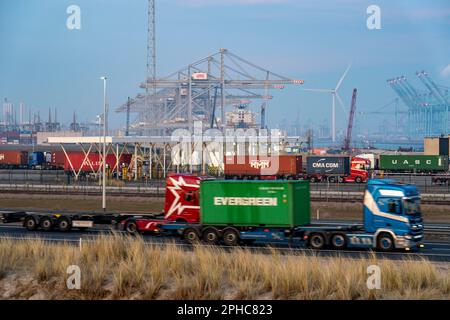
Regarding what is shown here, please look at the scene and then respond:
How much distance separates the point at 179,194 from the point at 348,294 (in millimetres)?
16242

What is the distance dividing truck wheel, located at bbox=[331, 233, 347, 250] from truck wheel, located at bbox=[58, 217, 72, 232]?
516 inches

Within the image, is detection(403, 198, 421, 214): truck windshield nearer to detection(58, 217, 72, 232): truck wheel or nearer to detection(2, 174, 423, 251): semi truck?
detection(2, 174, 423, 251): semi truck

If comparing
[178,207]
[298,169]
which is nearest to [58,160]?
[298,169]

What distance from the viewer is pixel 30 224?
3612 cm

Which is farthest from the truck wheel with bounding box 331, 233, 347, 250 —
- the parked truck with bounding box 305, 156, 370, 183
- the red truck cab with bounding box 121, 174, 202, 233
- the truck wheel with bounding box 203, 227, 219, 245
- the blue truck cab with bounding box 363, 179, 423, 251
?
the parked truck with bounding box 305, 156, 370, 183

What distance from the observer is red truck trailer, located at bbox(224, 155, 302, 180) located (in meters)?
81.2

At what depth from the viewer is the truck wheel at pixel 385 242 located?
95.2ft

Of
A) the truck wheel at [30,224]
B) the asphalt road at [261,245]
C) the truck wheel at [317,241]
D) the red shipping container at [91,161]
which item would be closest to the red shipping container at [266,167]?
the red shipping container at [91,161]

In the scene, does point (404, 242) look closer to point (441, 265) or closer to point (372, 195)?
point (372, 195)

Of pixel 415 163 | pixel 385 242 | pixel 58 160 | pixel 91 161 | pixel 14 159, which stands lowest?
pixel 385 242

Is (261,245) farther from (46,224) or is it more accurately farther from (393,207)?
(46,224)

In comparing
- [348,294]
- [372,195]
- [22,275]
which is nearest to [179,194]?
[372,195]

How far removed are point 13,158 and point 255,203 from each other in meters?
84.6

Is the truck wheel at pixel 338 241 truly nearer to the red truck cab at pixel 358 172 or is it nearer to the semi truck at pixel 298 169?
the semi truck at pixel 298 169
